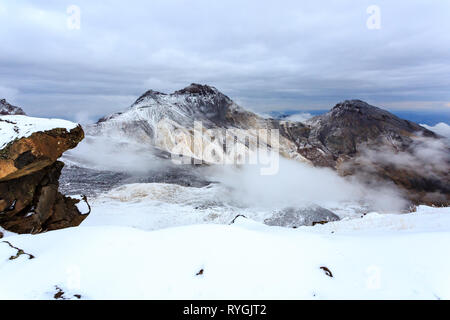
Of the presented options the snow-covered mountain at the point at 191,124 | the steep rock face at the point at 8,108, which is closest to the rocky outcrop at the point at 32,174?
the snow-covered mountain at the point at 191,124

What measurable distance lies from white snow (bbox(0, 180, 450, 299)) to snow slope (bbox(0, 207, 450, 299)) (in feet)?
0.07

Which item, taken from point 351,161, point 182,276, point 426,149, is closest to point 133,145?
point 182,276

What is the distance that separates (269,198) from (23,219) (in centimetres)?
2995

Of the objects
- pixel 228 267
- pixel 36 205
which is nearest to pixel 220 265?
pixel 228 267

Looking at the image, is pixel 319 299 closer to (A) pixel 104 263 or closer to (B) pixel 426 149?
(A) pixel 104 263

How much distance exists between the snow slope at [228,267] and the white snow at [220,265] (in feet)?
0.07

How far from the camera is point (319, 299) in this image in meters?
5.19

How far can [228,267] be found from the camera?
20.1 feet

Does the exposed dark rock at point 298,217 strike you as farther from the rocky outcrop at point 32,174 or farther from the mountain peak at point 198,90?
the mountain peak at point 198,90

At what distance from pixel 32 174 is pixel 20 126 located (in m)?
2.81

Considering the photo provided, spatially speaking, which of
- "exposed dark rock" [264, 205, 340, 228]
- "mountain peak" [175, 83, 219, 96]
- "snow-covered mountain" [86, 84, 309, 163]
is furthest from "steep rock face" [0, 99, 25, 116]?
"exposed dark rock" [264, 205, 340, 228]

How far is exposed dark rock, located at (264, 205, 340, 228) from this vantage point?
2552cm

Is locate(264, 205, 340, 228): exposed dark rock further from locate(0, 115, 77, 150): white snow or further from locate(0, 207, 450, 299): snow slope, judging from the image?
locate(0, 115, 77, 150): white snow

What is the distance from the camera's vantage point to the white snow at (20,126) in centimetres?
1118
